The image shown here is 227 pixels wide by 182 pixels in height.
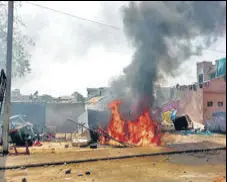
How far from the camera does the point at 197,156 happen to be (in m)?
10.7

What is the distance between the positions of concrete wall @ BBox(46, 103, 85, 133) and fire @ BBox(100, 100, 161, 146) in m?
12.3

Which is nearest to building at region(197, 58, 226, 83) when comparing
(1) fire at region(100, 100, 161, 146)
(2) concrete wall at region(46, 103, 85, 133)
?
(2) concrete wall at region(46, 103, 85, 133)

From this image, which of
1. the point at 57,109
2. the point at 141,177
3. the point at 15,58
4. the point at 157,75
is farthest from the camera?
the point at 57,109

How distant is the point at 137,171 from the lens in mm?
7941

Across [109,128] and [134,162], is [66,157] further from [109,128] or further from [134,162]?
[109,128]

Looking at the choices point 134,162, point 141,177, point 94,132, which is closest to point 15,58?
point 94,132

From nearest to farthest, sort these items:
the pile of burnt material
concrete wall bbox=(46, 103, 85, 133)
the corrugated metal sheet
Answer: the pile of burnt material, the corrugated metal sheet, concrete wall bbox=(46, 103, 85, 133)

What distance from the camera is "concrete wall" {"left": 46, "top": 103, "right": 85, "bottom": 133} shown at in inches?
1093

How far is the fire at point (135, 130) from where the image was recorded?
14.8 meters

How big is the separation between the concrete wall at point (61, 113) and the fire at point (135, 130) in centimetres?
1232

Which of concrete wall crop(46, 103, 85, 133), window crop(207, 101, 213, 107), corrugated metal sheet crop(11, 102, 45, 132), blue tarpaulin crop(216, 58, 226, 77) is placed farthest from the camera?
blue tarpaulin crop(216, 58, 226, 77)

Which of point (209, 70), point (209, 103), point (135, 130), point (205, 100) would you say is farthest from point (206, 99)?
point (135, 130)

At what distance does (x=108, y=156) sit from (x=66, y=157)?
1.63 m

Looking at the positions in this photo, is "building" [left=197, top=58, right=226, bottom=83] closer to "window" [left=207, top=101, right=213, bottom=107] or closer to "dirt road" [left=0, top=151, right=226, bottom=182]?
"window" [left=207, top=101, right=213, bottom=107]
